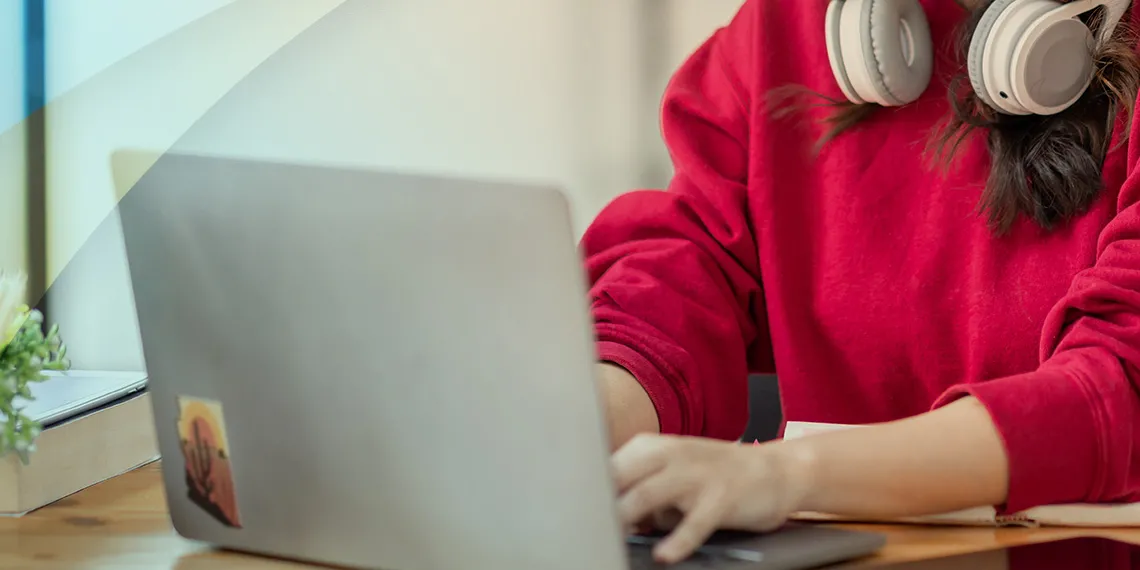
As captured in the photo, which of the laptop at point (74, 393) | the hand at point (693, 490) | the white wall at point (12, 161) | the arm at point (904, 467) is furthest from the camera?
the white wall at point (12, 161)

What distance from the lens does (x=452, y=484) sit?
1.75 ft

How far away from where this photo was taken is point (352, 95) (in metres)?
1.78

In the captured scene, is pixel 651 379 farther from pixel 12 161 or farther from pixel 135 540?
pixel 12 161

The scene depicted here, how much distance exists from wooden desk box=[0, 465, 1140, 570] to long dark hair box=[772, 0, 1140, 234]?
1.14ft

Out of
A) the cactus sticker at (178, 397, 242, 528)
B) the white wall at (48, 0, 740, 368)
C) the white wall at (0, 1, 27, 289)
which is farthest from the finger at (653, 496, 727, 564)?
the white wall at (0, 1, 27, 289)

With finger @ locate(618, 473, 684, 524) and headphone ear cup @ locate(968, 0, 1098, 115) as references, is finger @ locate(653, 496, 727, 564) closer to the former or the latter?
finger @ locate(618, 473, 684, 524)

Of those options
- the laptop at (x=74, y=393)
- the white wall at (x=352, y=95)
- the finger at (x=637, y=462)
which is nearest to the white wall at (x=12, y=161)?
the white wall at (x=352, y=95)

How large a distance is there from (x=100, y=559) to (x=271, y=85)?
3.43 feet

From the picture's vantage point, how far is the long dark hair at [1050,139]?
904mm

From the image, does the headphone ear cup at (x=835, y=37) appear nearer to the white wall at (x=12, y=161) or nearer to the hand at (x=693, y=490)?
the hand at (x=693, y=490)

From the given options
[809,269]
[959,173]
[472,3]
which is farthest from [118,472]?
[472,3]

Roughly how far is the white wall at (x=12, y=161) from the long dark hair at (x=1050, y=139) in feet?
2.96

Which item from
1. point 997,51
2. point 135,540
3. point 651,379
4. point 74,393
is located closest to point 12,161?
point 74,393

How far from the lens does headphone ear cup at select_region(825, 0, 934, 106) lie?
0.98 metres
